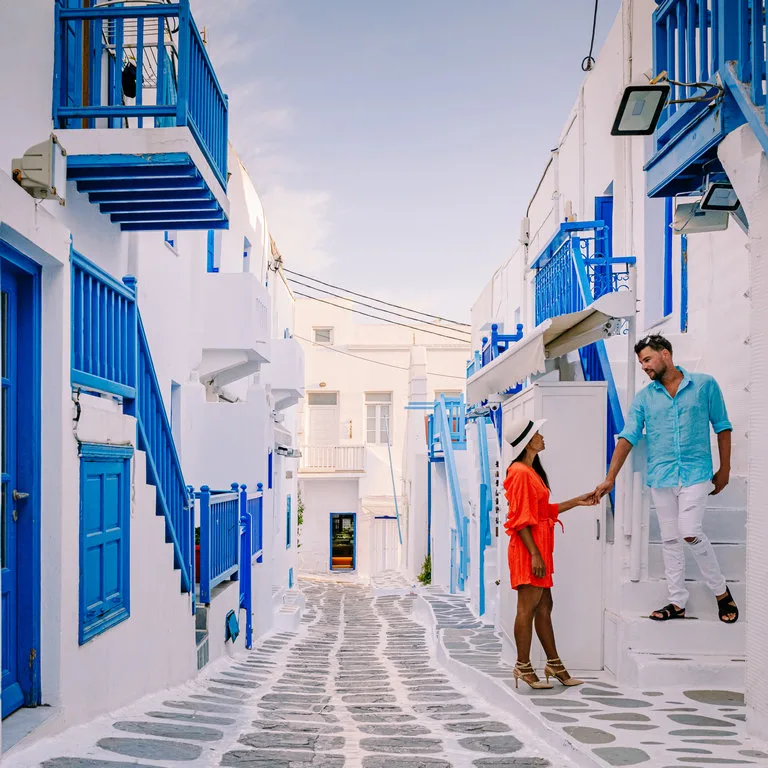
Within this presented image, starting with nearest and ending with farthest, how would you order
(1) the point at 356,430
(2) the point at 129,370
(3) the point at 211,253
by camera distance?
(2) the point at 129,370, (3) the point at 211,253, (1) the point at 356,430

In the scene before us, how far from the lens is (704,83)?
4.64 m

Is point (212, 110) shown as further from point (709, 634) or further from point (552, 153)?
point (552, 153)

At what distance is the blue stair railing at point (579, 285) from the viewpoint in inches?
277

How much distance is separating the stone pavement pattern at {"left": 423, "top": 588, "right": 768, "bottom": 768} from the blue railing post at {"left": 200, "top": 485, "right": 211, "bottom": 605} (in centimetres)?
322

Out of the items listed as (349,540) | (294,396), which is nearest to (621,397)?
(294,396)

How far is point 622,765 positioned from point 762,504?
137cm

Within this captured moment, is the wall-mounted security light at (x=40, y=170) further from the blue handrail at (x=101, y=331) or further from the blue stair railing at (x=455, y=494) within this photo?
the blue stair railing at (x=455, y=494)

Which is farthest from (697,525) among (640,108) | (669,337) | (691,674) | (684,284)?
(684,284)

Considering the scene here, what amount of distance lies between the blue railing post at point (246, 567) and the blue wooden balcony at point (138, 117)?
4561 mm

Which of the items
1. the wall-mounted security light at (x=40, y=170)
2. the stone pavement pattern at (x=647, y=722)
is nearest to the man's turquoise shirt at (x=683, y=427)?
the stone pavement pattern at (x=647, y=722)

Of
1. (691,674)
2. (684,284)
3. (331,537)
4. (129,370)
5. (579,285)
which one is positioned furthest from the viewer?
(331,537)

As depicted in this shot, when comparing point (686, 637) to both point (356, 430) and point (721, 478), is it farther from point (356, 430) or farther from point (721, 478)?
point (356, 430)

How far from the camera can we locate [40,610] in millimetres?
4656

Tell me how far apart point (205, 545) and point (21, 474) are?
14.2 feet
